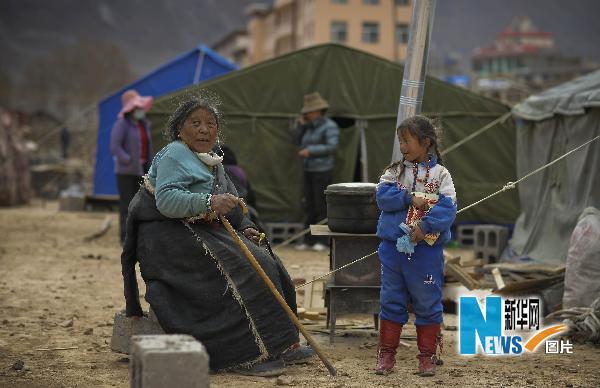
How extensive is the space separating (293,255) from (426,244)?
665 cm

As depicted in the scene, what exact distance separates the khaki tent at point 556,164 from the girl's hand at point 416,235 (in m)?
4.37

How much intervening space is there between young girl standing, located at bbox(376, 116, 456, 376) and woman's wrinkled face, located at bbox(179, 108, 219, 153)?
1.09 m

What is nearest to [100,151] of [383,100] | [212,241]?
[383,100]

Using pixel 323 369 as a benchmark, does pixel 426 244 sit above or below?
above

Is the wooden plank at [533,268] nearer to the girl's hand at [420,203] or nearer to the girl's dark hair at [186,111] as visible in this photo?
Result: the girl's hand at [420,203]

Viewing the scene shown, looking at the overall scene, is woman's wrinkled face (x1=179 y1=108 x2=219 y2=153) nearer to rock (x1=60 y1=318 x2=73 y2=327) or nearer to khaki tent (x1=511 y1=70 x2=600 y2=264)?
rock (x1=60 y1=318 x2=73 y2=327)

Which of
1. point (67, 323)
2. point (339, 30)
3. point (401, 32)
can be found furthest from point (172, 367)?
point (401, 32)

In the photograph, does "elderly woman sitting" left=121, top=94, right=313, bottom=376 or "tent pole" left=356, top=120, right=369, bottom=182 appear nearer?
"elderly woman sitting" left=121, top=94, right=313, bottom=376

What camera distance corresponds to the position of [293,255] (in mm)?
12461

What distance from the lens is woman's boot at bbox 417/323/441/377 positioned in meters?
5.95

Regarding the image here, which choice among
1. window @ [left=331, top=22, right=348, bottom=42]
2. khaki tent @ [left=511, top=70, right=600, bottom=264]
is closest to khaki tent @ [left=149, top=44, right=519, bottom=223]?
khaki tent @ [left=511, top=70, right=600, bottom=264]

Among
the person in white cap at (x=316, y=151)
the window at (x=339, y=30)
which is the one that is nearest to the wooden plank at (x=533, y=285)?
the person in white cap at (x=316, y=151)

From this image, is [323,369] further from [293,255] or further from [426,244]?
[293,255]

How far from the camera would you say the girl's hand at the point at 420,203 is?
19.2 feet
